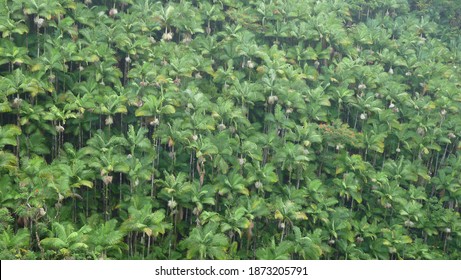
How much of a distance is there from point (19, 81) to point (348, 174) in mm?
7914

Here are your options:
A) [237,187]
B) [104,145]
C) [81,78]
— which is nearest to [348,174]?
[237,187]

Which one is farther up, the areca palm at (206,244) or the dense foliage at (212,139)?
the dense foliage at (212,139)

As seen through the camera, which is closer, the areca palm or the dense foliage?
the areca palm

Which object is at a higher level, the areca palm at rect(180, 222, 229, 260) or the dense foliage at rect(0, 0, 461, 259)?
the dense foliage at rect(0, 0, 461, 259)

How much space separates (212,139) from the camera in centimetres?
1172

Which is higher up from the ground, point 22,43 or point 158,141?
point 22,43

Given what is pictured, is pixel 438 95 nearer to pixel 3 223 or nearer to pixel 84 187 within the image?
pixel 84 187

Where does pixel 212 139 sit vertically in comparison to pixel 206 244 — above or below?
above

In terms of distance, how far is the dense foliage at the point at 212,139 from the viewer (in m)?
10.5

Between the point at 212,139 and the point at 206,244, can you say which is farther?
the point at 212,139

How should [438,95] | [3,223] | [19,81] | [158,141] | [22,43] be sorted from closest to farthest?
[3,223] → [19,81] → [158,141] → [22,43] → [438,95]

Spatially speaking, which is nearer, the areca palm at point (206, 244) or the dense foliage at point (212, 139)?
the areca palm at point (206, 244)

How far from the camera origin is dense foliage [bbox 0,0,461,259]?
1052 cm

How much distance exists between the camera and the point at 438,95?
50.1ft
